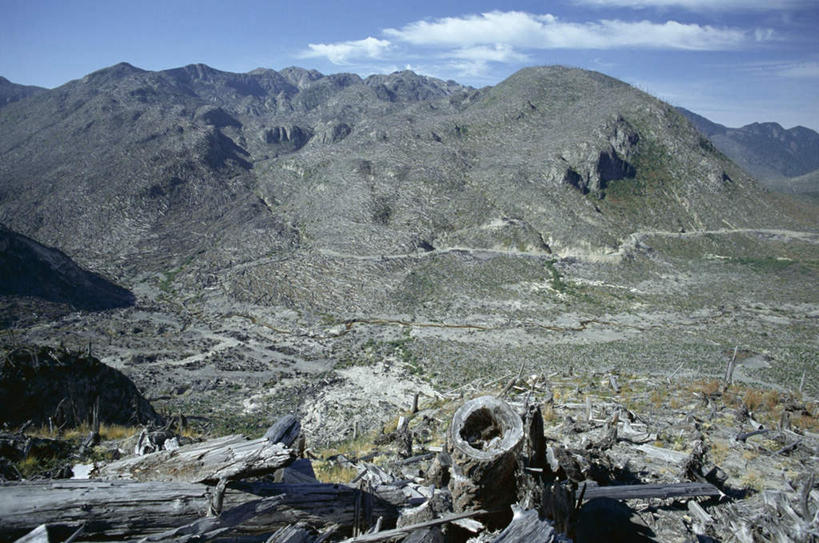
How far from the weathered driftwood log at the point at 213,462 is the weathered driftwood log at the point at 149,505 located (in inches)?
6.6

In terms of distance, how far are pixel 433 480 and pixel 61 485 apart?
2966 millimetres

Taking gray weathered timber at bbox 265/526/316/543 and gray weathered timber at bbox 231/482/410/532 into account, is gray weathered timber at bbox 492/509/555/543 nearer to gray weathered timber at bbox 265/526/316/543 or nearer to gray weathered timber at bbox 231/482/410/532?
gray weathered timber at bbox 231/482/410/532

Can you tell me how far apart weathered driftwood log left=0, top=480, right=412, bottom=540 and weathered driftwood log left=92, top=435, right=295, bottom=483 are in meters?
0.17

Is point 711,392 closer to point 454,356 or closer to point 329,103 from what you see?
point 454,356

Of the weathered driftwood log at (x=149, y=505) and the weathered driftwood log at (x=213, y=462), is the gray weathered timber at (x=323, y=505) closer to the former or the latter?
the weathered driftwood log at (x=149, y=505)

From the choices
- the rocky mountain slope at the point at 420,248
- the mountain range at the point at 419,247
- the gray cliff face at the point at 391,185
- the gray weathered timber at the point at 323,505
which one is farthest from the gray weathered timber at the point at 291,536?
the gray cliff face at the point at 391,185

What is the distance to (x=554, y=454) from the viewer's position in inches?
164

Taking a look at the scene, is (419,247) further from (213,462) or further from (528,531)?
(528,531)

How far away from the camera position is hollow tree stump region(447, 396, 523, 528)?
116 inches

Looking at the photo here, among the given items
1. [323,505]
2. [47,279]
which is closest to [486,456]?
[323,505]

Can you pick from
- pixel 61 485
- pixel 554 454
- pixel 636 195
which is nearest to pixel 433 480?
pixel 554 454

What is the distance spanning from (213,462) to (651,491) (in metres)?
4.55

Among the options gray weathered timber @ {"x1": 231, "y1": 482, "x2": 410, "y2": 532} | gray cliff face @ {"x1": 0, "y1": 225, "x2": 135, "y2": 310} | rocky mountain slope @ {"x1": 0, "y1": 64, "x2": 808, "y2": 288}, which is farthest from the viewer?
rocky mountain slope @ {"x1": 0, "y1": 64, "x2": 808, "y2": 288}

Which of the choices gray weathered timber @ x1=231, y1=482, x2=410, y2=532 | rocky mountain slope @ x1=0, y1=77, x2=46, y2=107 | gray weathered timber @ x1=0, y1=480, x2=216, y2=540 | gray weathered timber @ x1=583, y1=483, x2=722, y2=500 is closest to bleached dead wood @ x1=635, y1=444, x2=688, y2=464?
gray weathered timber @ x1=583, y1=483, x2=722, y2=500
